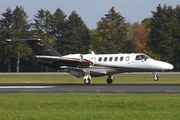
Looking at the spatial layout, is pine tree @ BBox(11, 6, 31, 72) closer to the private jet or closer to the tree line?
the tree line

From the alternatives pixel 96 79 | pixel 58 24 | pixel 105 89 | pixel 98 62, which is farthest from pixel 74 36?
pixel 105 89

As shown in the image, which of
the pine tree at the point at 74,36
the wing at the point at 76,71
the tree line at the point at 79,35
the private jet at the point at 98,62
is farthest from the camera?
the pine tree at the point at 74,36

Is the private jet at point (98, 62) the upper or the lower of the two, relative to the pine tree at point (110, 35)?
lower

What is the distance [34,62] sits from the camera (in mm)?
96562

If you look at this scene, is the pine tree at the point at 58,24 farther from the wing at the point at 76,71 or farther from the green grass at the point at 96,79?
the wing at the point at 76,71

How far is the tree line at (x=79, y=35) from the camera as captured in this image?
301ft

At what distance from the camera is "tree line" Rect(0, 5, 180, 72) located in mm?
91750

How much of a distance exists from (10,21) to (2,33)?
11.3 feet

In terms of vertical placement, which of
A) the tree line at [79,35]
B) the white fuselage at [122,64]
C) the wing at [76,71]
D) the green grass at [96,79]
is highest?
the tree line at [79,35]

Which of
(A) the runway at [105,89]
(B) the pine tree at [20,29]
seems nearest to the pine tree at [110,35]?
(B) the pine tree at [20,29]

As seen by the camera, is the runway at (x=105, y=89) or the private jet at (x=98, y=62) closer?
the runway at (x=105, y=89)

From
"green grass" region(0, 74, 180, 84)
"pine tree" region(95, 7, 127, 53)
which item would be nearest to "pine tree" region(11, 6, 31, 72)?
"pine tree" region(95, 7, 127, 53)

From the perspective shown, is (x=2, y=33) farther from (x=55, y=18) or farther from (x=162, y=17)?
(x=162, y=17)

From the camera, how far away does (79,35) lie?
334 ft
